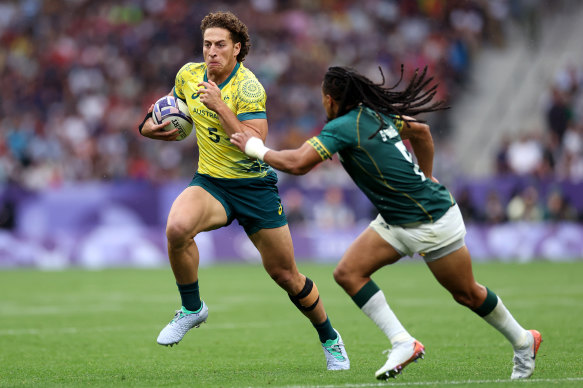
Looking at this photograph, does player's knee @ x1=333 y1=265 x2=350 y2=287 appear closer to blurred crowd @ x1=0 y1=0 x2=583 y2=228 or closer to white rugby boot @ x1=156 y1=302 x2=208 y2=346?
white rugby boot @ x1=156 y1=302 x2=208 y2=346

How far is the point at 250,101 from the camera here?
23.7 feet

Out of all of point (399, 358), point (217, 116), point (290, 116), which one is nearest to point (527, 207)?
point (290, 116)

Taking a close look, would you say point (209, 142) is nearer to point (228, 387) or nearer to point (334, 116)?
point (334, 116)

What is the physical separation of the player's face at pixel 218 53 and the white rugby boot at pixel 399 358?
103 inches

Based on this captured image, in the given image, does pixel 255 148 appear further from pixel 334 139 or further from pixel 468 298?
pixel 468 298

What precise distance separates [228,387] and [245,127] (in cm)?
192

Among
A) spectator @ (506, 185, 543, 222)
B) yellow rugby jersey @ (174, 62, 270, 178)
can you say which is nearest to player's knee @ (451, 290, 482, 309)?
yellow rugby jersey @ (174, 62, 270, 178)

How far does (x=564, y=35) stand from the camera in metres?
A: 25.3

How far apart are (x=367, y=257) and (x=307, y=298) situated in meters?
1.12

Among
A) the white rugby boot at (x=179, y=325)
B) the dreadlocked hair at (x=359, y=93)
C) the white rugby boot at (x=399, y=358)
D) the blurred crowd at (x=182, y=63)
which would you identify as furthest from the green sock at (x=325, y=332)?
the blurred crowd at (x=182, y=63)

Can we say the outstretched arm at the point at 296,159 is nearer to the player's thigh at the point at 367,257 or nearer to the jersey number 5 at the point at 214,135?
the player's thigh at the point at 367,257

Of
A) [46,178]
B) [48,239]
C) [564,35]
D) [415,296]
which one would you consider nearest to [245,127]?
[415,296]

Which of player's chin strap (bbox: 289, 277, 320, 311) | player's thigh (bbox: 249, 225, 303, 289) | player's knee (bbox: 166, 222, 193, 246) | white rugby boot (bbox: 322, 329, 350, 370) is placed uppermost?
player's knee (bbox: 166, 222, 193, 246)

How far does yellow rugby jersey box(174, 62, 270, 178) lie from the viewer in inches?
286
